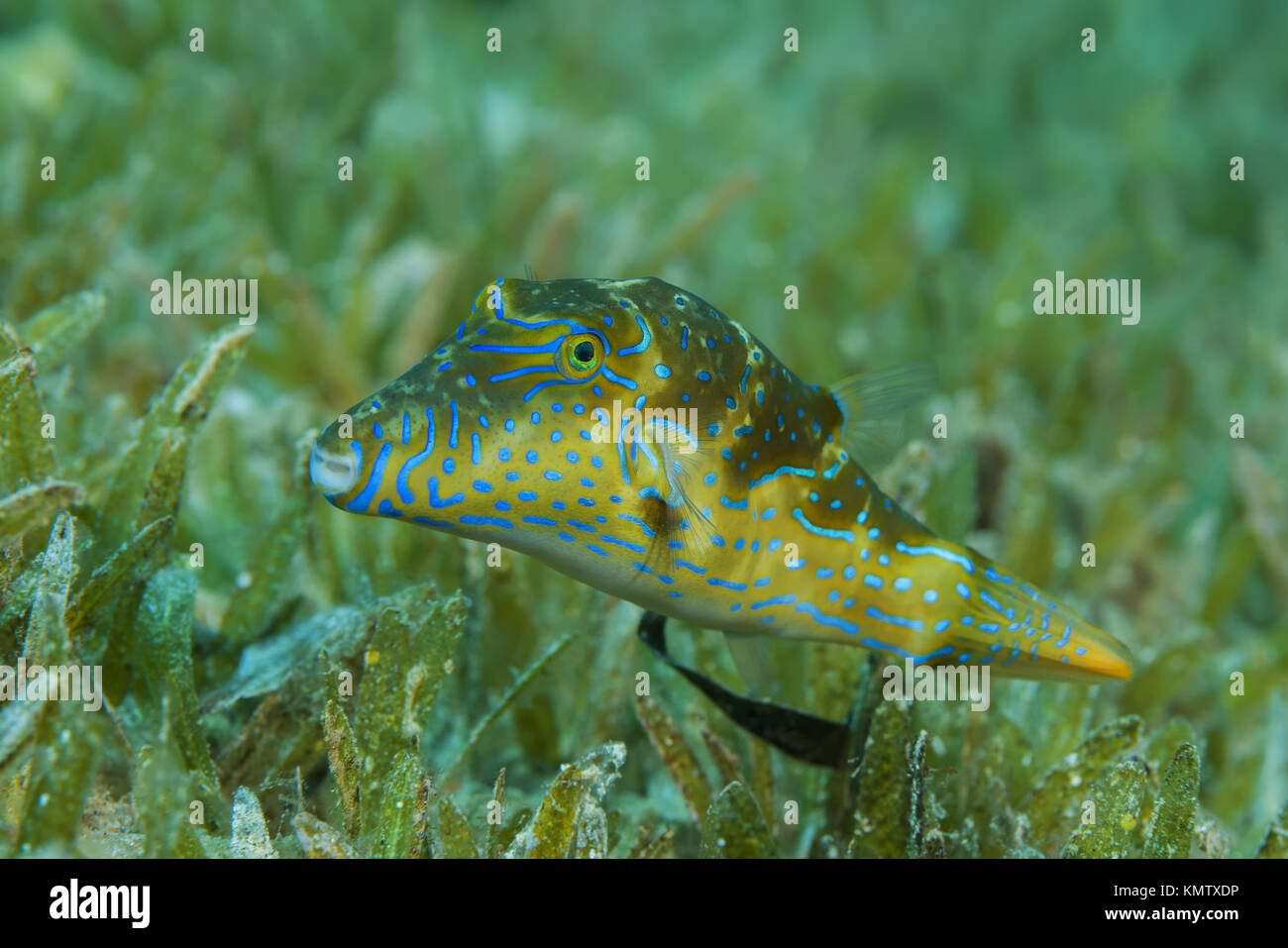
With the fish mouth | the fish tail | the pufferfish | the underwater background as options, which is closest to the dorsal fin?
the pufferfish

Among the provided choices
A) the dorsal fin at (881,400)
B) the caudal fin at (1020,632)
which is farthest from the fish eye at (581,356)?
the caudal fin at (1020,632)

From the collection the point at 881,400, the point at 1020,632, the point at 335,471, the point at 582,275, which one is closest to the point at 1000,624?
the point at 1020,632

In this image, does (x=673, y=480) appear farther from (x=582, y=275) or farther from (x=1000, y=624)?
(x=582, y=275)

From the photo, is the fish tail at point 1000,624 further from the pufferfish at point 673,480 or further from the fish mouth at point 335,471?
the fish mouth at point 335,471

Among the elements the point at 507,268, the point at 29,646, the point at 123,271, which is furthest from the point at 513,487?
the point at 507,268

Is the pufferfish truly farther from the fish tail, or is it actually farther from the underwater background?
the underwater background

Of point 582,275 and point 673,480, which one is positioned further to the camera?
point 582,275

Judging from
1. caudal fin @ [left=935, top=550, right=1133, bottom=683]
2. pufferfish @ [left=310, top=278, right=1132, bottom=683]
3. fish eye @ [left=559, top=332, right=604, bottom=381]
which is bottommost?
caudal fin @ [left=935, top=550, right=1133, bottom=683]
